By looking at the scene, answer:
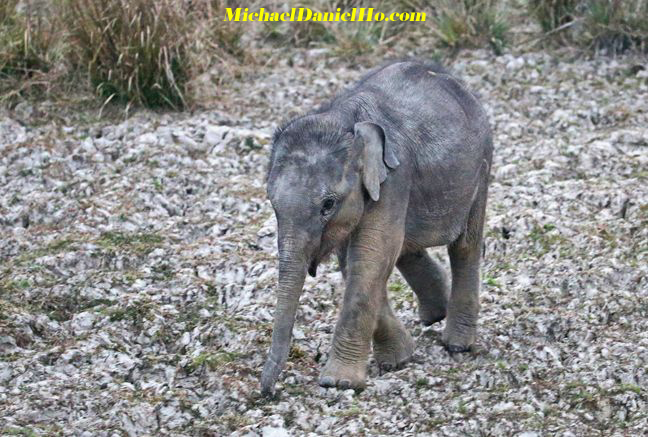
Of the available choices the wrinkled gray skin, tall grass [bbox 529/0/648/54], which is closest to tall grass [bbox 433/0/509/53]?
tall grass [bbox 529/0/648/54]

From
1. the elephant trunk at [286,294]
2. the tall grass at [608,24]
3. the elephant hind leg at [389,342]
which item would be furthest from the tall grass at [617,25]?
the elephant trunk at [286,294]

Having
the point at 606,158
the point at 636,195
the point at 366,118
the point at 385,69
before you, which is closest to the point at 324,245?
the point at 366,118

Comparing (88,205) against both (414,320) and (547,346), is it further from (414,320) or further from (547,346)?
(547,346)

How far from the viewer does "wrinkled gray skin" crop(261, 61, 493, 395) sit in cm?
682

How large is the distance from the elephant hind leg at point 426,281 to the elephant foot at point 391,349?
59 cm

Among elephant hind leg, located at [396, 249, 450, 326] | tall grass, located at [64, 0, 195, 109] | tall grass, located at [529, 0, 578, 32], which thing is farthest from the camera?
tall grass, located at [529, 0, 578, 32]

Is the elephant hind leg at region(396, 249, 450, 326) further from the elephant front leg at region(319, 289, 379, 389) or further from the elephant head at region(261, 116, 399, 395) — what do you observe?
the elephant head at region(261, 116, 399, 395)

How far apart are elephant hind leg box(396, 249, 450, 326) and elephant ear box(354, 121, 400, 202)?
122 cm

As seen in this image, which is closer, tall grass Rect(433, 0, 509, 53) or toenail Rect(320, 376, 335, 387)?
toenail Rect(320, 376, 335, 387)

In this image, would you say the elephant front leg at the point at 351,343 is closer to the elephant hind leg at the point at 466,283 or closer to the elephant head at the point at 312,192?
the elephant head at the point at 312,192

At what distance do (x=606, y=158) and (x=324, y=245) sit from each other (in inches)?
174

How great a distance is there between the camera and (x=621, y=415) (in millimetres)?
6941

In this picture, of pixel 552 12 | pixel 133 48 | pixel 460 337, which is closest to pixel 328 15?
pixel 552 12

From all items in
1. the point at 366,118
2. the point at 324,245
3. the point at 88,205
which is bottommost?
the point at 88,205
